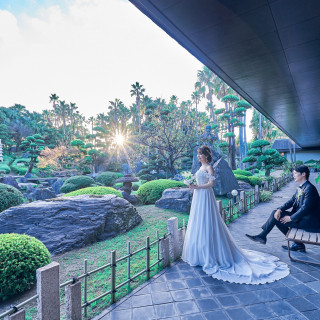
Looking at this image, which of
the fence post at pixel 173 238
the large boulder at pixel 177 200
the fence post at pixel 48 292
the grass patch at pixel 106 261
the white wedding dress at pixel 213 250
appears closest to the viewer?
the fence post at pixel 48 292

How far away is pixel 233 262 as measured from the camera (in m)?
3.92

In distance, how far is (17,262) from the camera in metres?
3.76

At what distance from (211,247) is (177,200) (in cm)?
570

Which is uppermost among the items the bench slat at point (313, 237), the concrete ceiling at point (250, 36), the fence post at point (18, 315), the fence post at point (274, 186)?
the concrete ceiling at point (250, 36)

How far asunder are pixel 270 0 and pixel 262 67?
7.61 feet

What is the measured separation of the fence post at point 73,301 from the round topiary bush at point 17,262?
1.76 meters

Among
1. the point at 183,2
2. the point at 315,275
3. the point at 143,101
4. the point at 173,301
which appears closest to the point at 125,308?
the point at 173,301

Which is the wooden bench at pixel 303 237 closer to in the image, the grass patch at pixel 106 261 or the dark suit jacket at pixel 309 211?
the dark suit jacket at pixel 309 211

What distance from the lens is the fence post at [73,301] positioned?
8.54 feet

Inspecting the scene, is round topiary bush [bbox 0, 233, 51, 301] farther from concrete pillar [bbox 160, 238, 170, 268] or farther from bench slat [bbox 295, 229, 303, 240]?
bench slat [bbox 295, 229, 303, 240]

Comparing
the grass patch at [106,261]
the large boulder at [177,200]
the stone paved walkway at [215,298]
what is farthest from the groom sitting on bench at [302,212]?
the large boulder at [177,200]

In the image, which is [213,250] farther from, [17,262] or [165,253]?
[17,262]

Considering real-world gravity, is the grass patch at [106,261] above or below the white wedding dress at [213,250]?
below

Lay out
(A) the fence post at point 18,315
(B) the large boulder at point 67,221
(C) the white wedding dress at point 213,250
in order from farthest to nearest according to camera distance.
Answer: (B) the large boulder at point 67,221 → (C) the white wedding dress at point 213,250 → (A) the fence post at point 18,315
